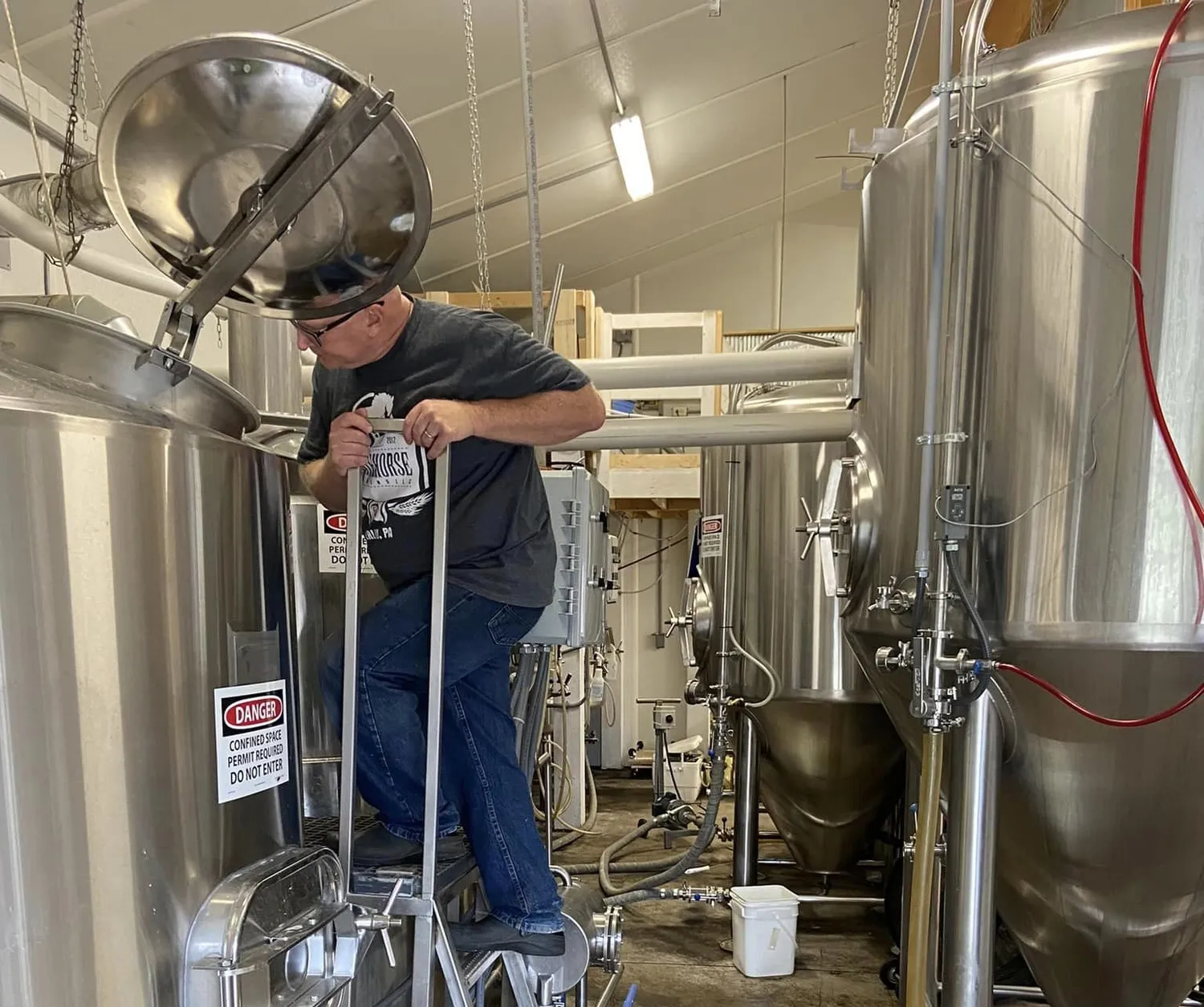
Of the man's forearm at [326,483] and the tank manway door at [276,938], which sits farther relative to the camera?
the man's forearm at [326,483]

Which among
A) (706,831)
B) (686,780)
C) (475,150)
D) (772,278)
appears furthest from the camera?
(772,278)

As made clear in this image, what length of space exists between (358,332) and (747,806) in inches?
93.2

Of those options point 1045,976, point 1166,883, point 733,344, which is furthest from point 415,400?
point 733,344

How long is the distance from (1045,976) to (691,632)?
1.85 m

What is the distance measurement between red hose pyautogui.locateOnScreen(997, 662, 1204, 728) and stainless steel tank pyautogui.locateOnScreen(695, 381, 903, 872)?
1.51m

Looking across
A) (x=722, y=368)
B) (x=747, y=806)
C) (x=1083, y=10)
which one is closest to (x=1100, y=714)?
(x=722, y=368)

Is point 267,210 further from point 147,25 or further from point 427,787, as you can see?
point 147,25

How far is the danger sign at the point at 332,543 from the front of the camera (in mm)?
1685

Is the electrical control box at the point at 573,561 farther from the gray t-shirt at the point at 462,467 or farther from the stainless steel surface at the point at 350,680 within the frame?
the stainless steel surface at the point at 350,680

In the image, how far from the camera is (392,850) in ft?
4.71

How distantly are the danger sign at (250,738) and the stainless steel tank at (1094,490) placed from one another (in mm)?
1037

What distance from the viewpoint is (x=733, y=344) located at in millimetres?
5891

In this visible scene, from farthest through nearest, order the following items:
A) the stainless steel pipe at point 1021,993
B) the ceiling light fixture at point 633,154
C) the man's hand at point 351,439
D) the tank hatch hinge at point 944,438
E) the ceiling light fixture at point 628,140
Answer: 1. the ceiling light fixture at point 633,154
2. the ceiling light fixture at point 628,140
3. the stainless steel pipe at point 1021,993
4. the tank hatch hinge at point 944,438
5. the man's hand at point 351,439

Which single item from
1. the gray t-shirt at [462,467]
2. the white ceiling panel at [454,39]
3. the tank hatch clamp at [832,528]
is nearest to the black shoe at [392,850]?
the gray t-shirt at [462,467]
